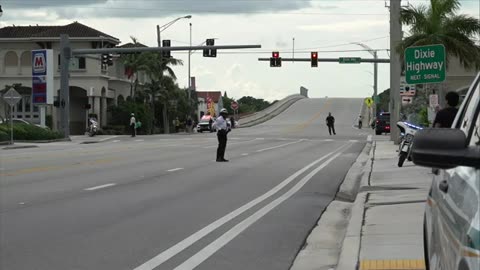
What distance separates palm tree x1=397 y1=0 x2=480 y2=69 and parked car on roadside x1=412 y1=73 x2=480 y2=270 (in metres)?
28.3

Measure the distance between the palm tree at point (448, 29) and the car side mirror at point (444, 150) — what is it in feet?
95.0

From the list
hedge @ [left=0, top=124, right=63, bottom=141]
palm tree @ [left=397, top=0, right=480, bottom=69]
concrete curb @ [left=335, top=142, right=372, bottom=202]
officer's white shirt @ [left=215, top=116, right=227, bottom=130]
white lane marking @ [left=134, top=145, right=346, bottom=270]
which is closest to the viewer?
white lane marking @ [left=134, top=145, right=346, bottom=270]

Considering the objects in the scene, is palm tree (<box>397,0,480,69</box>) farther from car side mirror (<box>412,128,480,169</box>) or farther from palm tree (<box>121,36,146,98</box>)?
palm tree (<box>121,36,146,98</box>)

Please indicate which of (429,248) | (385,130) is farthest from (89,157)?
(385,130)

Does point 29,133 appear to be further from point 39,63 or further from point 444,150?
point 444,150

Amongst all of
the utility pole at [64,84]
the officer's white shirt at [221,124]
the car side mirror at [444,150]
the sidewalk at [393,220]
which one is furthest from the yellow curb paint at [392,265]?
the utility pole at [64,84]

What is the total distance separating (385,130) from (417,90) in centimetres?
2211

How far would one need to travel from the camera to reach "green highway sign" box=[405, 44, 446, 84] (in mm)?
16359

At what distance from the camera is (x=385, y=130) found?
5862 cm

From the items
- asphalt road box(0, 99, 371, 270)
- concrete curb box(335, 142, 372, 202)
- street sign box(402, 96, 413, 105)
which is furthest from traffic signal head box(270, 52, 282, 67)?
asphalt road box(0, 99, 371, 270)

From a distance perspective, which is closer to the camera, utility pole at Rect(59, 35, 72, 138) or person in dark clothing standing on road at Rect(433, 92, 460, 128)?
person in dark clothing standing on road at Rect(433, 92, 460, 128)

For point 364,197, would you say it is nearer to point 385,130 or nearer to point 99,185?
point 99,185

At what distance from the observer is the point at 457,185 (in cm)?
378

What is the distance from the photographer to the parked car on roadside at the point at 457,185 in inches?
118
